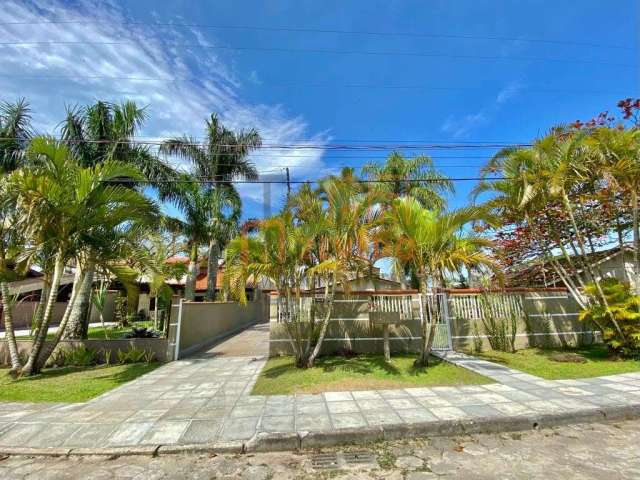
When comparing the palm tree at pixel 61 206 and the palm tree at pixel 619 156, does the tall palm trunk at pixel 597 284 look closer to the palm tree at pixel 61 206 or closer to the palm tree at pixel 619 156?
the palm tree at pixel 619 156

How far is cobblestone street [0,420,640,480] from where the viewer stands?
3.23 m

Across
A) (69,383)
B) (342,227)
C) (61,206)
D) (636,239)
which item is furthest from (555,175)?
(69,383)

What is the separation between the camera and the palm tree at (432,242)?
6840 mm

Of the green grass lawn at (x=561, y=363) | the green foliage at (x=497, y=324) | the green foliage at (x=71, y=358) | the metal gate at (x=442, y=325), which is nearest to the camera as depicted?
the green grass lawn at (x=561, y=363)

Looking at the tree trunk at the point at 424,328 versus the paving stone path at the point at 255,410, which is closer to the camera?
the paving stone path at the point at 255,410

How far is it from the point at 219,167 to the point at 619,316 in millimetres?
17024

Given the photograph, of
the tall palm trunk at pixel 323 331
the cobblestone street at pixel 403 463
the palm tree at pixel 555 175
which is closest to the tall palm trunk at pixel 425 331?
the tall palm trunk at pixel 323 331

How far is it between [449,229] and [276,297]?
187 inches

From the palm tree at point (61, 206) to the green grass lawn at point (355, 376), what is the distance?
4.89m

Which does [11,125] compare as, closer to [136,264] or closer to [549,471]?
[136,264]

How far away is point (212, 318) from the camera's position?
13.2m

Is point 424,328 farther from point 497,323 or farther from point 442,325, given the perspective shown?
point 497,323

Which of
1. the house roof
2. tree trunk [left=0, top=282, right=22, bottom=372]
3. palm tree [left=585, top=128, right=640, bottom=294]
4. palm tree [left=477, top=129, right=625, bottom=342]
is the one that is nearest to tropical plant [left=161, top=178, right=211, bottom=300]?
tree trunk [left=0, top=282, right=22, bottom=372]

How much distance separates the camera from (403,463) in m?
3.48
